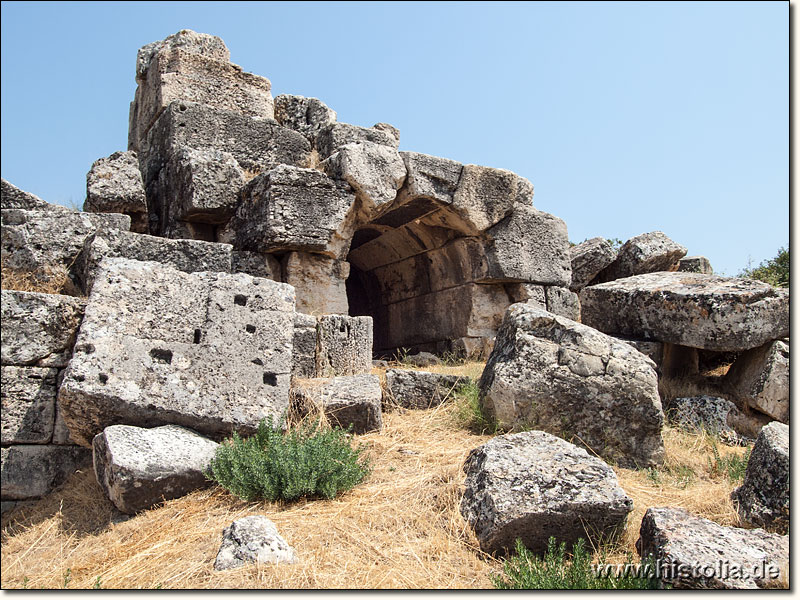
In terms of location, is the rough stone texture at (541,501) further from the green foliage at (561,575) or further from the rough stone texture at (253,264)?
the rough stone texture at (253,264)

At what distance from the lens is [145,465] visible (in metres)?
3.98

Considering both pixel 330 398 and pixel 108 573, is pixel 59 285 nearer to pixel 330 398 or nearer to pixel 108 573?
pixel 330 398

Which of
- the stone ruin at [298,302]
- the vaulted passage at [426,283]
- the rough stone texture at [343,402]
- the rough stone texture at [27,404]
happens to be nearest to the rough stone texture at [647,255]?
the stone ruin at [298,302]

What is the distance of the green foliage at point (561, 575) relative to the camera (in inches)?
122

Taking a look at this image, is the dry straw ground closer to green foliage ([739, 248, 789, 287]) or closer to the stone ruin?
the stone ruin

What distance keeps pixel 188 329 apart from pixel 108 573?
1718 millimetres

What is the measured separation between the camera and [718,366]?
7371 millimetres

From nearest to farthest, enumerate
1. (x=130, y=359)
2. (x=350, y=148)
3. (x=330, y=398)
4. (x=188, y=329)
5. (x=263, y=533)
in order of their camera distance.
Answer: (x=263, y=533)
(x=130, y=359)
(x=188, y=329)
(x=330, y=398)
(x=350, y=148)

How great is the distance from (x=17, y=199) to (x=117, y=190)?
0.98 metres

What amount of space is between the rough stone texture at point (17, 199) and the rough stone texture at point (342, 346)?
244cm

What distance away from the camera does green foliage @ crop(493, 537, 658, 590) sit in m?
3.11

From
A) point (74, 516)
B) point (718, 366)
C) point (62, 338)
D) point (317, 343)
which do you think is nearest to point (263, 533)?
point (74, 516)

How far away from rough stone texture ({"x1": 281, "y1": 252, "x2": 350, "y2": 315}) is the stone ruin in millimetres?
18

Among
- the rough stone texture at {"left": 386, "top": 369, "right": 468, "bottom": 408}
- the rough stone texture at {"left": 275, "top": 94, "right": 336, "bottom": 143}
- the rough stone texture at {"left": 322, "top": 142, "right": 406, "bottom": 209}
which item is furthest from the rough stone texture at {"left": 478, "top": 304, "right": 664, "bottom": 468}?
the rough stone texture at {"left": 275, "top": 94, "right": 336, "bottom": 143}
